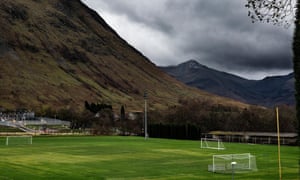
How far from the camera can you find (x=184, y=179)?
30719 millimetres

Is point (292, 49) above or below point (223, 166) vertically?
above

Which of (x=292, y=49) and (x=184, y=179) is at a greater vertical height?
(x=292, y=49)

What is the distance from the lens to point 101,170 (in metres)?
36.6

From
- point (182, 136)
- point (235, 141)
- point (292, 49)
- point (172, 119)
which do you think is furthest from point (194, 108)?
point (292, 49)

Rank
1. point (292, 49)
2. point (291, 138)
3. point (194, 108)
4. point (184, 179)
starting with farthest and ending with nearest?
point (194, 108) < point (291, 138) < point (184, 179) < point (292, 49)

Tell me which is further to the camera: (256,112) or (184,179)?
(256,112)

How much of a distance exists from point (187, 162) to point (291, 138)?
39.6 m

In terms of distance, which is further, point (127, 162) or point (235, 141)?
point (235, 141)

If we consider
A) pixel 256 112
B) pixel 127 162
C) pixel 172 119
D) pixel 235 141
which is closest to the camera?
pixel 127 162

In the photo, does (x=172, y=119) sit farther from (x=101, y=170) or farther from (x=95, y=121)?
(x=101, y=170)

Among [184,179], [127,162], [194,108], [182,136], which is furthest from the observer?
[194,108]

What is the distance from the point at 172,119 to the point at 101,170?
334 feet

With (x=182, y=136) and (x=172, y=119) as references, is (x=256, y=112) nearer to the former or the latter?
(x=172, y=119)

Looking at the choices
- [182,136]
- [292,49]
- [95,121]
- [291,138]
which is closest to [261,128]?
[182,136]
